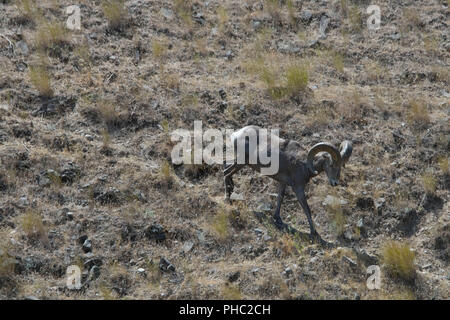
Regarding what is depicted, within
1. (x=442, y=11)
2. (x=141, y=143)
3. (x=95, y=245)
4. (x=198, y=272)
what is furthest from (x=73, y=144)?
(x=442, y=11)

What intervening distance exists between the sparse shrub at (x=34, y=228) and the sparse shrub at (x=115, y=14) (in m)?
6.16

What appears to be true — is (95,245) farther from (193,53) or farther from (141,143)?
(193,53)

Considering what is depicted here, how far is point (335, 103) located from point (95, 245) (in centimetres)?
555

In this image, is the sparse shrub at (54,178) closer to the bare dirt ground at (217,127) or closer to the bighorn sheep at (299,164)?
the bare dirt ground at (217,127)

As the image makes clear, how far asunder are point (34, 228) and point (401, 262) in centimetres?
542

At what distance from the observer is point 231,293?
10.1 meters

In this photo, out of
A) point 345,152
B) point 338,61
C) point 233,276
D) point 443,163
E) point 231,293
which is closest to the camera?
point 231,293

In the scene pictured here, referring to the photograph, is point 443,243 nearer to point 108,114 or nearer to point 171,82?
point 171,82

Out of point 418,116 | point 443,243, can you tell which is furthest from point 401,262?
point 418,116

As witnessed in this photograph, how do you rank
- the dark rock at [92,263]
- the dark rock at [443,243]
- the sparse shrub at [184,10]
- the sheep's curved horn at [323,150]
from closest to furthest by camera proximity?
the dark rock at [92,263] < the sheep's curved horn at [323,150] < the dark rock at [443,243] < the sparse shrub at [184,10]

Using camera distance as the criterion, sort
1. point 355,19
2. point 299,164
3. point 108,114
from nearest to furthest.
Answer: point 299,164, point 108,114, point 355,19

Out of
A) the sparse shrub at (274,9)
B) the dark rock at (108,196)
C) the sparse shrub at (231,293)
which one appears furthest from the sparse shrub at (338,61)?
the sparse shrub at (231,293)

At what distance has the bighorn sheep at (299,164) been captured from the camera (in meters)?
10.8

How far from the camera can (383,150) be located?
13008mm
